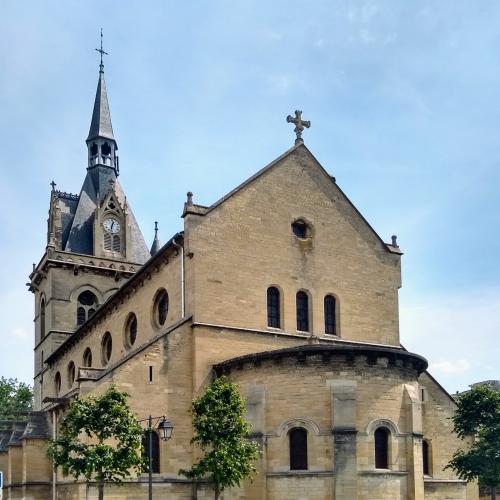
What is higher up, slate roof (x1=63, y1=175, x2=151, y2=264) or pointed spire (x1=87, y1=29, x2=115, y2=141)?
pointed spire (x1=87, y1=29, x2=115, y2=141)

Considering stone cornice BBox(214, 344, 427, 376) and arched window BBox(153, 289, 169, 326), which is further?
arched window BBox(153, 289, 169, 326)

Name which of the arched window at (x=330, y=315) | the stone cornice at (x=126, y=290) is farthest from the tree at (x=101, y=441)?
the arched window at (x=330, y=315)

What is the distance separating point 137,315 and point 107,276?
2089 centimetres

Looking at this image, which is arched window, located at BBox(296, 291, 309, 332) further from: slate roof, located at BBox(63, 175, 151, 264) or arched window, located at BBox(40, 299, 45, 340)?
arched window, located at BBox(40, 299, 45, 340)

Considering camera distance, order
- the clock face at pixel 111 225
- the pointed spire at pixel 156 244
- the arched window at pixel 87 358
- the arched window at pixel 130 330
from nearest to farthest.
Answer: the arched window at pixel 130 330 → the arched window at pixel 87 358 → the clock face at pixel 111 225 → the pointed spire at pixel 156 244

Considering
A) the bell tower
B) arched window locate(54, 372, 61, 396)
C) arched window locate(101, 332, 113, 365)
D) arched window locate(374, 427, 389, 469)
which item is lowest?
arched window locate(374, 427, 389, 469)

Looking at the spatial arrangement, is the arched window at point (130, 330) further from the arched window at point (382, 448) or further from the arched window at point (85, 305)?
the arched window at point (85, 305)

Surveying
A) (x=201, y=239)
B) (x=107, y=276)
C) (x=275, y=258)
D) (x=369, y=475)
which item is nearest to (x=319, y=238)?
(x=275, y=258)

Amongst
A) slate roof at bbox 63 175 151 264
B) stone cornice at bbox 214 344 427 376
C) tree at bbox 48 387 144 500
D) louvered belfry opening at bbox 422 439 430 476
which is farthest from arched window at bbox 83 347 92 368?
louvered belfry opening at bbox 422 439 430 476

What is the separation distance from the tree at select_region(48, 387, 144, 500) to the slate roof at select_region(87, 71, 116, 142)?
41.7m

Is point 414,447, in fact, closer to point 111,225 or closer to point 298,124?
point 298,124

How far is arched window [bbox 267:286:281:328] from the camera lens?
1385 inches

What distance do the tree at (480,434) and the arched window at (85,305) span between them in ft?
105

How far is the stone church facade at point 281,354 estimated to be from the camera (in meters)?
29.3
